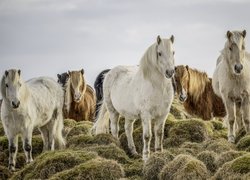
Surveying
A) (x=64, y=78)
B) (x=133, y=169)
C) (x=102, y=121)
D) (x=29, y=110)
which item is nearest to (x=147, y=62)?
(x=133, y=169)

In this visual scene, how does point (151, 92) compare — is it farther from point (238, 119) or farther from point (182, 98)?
point (182, 98)

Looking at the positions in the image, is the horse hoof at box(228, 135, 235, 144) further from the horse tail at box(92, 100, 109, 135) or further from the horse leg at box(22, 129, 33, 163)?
the horse leg at box(22, 129, 33, 163)

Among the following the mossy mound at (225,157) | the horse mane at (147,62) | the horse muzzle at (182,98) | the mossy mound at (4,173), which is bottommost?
the mossy mound at (4,173)

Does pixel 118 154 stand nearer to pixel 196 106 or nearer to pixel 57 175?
pixel 57 175

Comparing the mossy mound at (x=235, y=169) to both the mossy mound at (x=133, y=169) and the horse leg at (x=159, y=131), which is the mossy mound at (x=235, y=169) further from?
the horse leg at (x=159, y=131)

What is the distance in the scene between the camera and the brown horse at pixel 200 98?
77.3ft

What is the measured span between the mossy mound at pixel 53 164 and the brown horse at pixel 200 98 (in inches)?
418

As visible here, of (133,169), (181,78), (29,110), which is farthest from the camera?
→ (181,78)

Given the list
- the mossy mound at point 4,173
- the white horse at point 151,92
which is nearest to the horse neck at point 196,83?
the white horse at point 151,92

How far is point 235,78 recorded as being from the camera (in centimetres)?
1470

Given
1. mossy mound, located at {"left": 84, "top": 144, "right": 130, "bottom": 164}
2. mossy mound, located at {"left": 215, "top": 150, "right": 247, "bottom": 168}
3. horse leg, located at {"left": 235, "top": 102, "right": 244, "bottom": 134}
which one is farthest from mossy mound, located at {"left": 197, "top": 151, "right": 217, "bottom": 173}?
horse leg, located at {"left": 235, "top": 102, "right": 244, "bottom": 134}

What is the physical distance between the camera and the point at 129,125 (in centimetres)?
1583

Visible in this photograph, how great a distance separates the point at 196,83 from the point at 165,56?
35.1 ft

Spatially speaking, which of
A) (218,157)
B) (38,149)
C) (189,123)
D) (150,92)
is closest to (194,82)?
(189,123)
